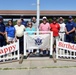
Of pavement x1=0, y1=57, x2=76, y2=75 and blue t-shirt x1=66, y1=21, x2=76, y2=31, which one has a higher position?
blue t-shirt x1=66, y1=21, x2=76, y2=31

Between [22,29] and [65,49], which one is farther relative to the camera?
[22,29]

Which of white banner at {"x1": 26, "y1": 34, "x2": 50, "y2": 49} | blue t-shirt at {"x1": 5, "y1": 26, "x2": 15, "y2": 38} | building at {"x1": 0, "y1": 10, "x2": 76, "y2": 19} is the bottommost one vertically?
white banner at {"x1": 26, "y1": 34, "x2": 50, "y2": 49}

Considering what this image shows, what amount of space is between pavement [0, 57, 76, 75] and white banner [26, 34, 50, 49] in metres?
0.59

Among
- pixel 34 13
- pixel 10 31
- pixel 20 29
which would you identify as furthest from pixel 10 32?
pixel 34 13

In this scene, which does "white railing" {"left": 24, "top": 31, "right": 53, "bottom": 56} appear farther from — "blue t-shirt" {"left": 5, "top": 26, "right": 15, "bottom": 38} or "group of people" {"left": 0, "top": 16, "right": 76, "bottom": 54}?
"blue t-shirt" {"left": 5, "top": 26, "right": 15, "bottom": 38}

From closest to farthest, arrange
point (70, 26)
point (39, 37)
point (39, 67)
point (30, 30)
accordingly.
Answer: point (39, 67) < point (39, 37) < point (30, 30) < point (70, 26)

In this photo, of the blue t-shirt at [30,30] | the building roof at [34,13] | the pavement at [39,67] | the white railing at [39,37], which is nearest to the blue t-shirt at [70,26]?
the white railing at [39,37]

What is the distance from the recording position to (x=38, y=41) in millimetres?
10922

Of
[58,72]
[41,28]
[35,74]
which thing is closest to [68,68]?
[58,72]

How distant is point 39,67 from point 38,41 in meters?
1.92

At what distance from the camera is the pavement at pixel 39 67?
331 inches

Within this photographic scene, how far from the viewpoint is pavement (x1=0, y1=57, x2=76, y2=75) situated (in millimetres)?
8406

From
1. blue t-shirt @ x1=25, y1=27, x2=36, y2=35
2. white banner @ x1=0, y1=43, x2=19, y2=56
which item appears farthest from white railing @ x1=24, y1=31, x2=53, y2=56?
white banner @ x1=0, y1=43, x2=19, y2=56

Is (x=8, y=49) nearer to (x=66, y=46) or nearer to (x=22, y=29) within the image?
(x=22, y=29)
